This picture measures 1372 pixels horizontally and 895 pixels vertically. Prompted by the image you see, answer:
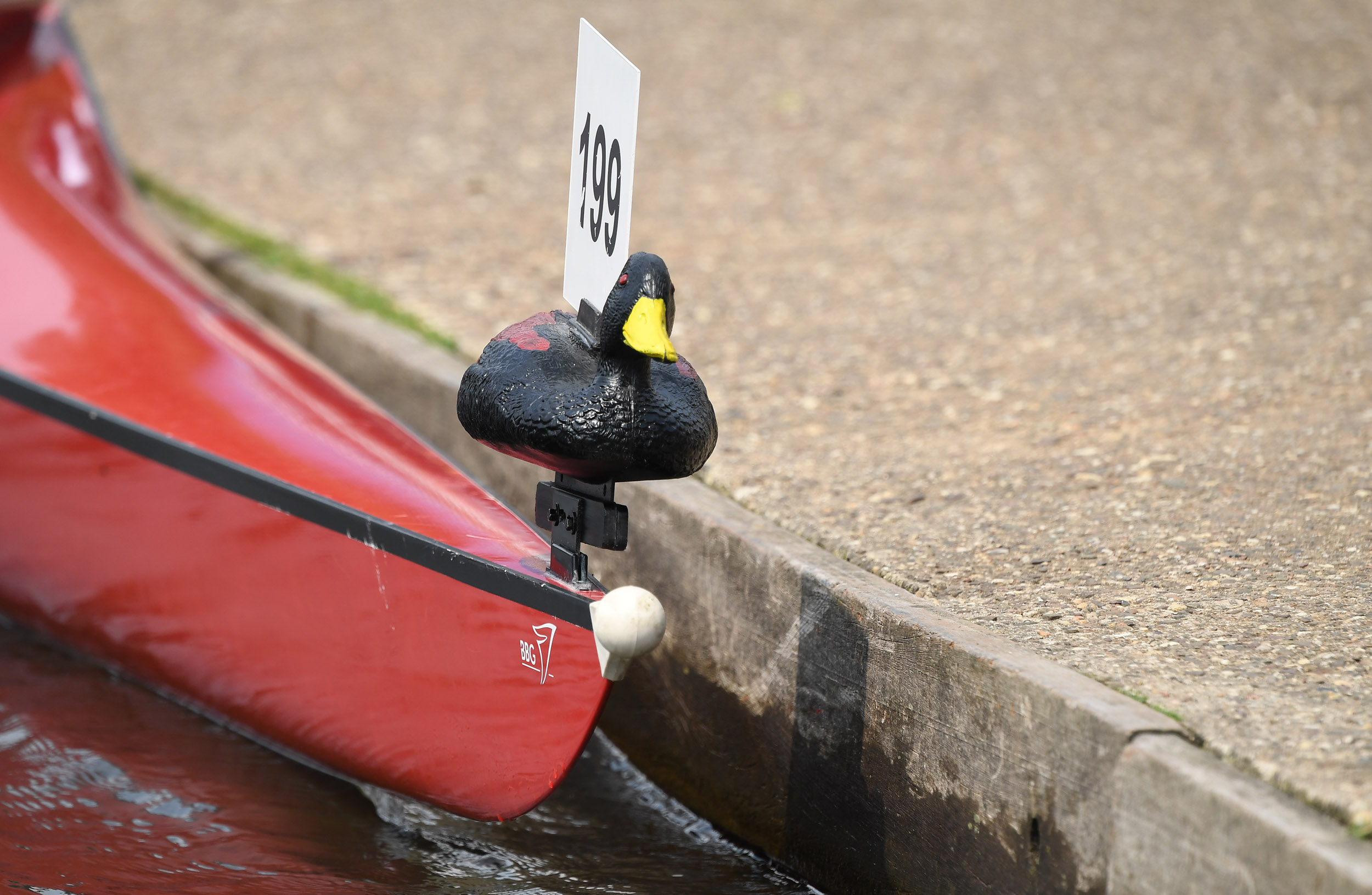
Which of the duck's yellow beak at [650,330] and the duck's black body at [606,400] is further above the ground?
the duck's yellow beak at [650,330]

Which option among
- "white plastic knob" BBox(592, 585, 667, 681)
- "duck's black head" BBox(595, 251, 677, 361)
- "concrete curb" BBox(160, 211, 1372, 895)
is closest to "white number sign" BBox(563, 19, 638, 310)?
"duck's black head" BBox(595, 251, 677, 361)

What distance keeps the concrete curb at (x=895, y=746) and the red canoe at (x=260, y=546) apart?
1.79 ft

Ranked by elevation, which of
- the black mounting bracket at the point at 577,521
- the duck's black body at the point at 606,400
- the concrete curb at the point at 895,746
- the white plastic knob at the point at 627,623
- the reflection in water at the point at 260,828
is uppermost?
the duck's black body at the point at 606,400

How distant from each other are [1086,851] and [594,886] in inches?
41.7

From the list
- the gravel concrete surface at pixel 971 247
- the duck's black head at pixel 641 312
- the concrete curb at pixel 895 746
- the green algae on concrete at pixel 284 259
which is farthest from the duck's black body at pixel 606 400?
the green algae on concrete at pixel 284 259

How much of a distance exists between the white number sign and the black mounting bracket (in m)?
0.35

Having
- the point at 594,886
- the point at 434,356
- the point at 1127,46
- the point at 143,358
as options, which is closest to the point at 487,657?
the point at 594,886

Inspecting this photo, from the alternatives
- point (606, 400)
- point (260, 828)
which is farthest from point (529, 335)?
point (260, 828)

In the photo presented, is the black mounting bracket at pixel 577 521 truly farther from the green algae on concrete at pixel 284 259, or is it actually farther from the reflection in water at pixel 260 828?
the green algae on concrete at pixel 284 259

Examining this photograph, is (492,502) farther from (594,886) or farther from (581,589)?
(594,886)

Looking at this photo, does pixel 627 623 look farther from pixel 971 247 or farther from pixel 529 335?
pixel 971 247

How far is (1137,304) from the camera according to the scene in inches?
198

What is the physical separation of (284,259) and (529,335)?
3349 millimetres

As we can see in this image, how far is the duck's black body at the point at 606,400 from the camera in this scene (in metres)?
2.54
